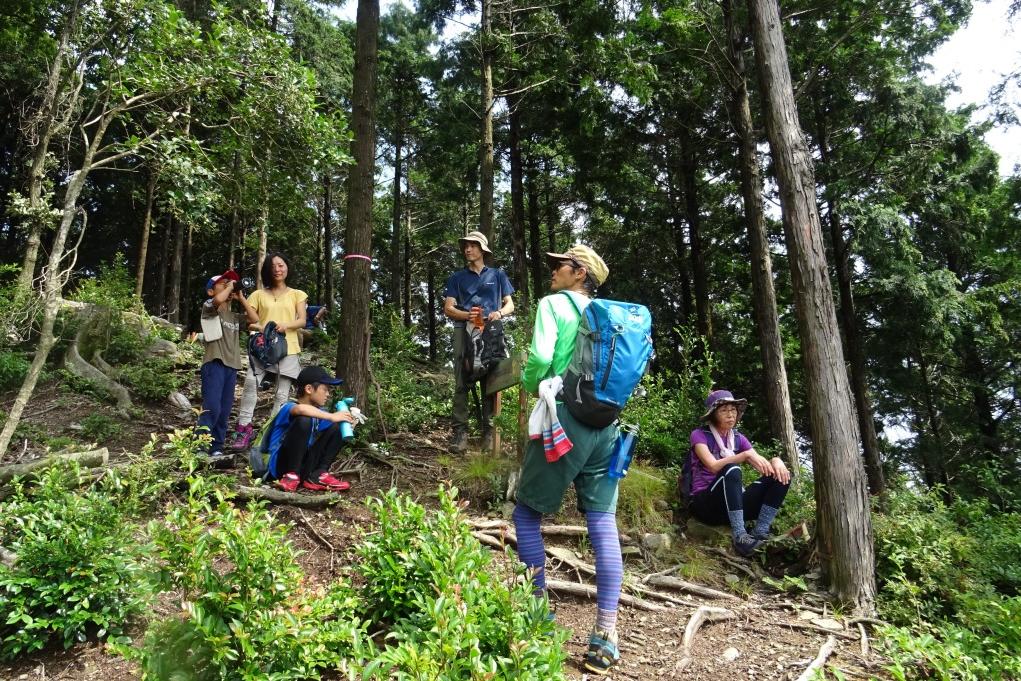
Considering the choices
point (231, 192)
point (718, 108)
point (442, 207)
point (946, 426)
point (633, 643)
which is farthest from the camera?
point (442, 207)

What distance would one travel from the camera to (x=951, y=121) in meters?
12.6

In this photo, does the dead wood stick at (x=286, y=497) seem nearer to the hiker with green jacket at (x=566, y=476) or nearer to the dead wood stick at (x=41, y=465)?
the dead wood stick at (x=41, y=465)

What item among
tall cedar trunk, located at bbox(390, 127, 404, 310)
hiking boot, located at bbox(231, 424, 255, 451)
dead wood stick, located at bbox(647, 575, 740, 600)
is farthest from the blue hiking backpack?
tall cedar trunk, located at bbox(390, 127, 404, 310)

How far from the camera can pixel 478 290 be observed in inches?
240

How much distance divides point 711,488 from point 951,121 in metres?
11.4

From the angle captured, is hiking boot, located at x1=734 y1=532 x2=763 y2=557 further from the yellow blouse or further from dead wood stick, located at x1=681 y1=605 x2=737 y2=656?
the yellow blouse

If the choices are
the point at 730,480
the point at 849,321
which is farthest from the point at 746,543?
the point at 849,321

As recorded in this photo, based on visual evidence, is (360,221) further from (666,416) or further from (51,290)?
(666,416)

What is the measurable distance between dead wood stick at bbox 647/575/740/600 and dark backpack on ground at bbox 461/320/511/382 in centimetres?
239

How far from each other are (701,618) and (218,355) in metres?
4.43

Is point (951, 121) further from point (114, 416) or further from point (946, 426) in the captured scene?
point (114, 416)

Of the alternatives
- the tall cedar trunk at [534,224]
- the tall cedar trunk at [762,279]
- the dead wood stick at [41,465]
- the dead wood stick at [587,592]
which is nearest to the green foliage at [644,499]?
the dead wood stick at [587,592]

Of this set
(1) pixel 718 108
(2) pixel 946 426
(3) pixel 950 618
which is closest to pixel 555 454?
(3) pixel 950 618

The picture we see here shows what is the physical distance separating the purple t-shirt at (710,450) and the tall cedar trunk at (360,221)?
11.1 feet
